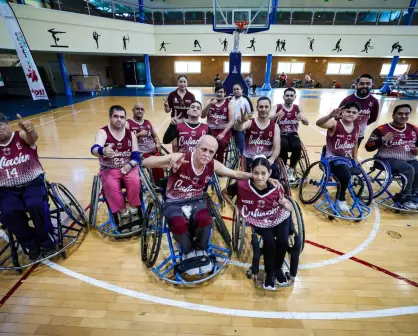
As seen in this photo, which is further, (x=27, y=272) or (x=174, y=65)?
(x=174, y=65)

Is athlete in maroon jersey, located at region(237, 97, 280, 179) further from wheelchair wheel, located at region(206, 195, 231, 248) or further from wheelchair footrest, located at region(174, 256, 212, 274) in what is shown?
wheelchair footrest, located at region(174, 256, 212, 274)

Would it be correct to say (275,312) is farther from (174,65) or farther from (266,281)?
(174,65)

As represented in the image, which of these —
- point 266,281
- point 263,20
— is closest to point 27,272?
point 266,281

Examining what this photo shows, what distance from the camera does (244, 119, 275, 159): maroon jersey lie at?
9.66 feet

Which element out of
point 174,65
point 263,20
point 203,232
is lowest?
point 203,232

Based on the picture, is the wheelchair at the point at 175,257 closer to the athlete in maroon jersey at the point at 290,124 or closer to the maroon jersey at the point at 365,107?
the athlete in maroon jersey at the point at 290,124

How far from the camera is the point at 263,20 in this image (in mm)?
8258

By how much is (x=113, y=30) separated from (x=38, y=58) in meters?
4.45

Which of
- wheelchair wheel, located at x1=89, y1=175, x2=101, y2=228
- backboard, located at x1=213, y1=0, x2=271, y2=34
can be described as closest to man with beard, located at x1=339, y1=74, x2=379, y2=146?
wheelchair wheel, located at x1=89, y1=175, x2=101, y2=228

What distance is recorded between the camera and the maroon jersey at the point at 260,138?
116 inches

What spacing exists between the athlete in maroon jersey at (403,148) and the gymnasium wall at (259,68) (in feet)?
53.0

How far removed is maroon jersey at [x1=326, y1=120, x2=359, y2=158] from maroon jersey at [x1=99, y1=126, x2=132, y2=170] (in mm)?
2469

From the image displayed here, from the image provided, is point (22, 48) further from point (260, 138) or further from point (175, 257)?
point (175, 257)

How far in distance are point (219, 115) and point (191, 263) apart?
8.02ft
